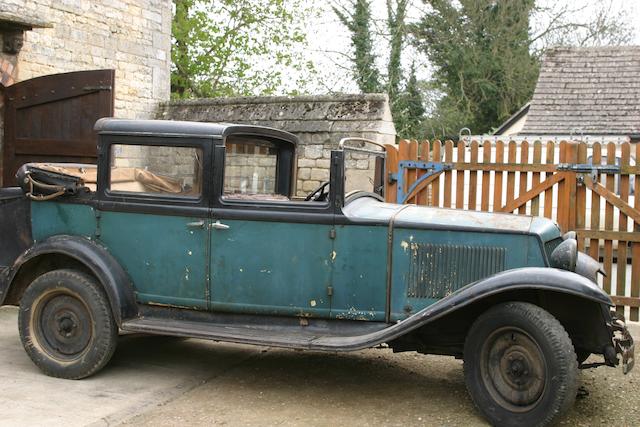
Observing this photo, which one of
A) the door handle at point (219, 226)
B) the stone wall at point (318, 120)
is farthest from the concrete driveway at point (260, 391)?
the stone wall at point (318, 120)

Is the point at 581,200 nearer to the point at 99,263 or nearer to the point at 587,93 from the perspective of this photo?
the point at 99,263

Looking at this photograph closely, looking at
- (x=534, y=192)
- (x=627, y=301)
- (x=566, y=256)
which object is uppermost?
(x=534, y=192)

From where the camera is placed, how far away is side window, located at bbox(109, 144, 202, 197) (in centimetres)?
484

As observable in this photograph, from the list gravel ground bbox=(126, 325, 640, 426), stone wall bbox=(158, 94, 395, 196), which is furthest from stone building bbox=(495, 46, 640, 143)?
A: gravel ground bbox=(126, 325, 640, 426)

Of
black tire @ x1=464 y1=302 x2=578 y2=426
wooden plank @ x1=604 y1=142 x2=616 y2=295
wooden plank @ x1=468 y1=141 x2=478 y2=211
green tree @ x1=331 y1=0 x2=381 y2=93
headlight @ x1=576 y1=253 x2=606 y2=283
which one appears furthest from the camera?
green tree @ x1=331 y1=0 x2=381 y2=93

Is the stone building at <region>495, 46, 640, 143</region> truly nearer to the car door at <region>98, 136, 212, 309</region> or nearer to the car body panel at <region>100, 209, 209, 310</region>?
the car door at <region>98, 136, 212, 309</region>

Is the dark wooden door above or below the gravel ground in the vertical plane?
above

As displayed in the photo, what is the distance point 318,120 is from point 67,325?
14.4 ft

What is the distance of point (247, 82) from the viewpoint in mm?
20828

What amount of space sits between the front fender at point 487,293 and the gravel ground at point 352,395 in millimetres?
456

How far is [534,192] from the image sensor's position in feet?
21.8

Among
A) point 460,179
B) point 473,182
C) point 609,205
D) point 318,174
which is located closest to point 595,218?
point 609,205

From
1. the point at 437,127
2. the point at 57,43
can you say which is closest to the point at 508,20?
the point at 437,127

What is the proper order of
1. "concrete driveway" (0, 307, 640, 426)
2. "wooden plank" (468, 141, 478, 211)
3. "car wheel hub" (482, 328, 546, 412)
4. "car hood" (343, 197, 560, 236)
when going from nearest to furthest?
"car wheel hub" (482, 328, 546, 412), "concrete driveway" (0, 307, 640, 426), "car hood" (343, 197, 560, 236), "wooden plank" (468, 141, 478, 211)
